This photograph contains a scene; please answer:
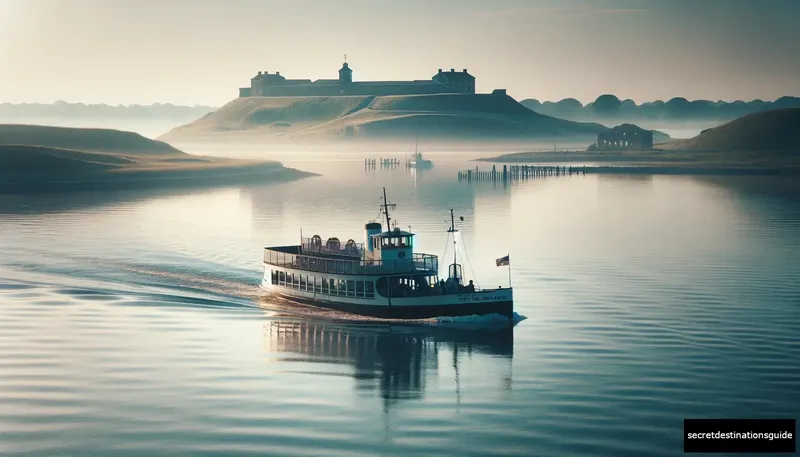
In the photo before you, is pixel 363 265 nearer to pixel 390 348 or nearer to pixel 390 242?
pixel 390 242

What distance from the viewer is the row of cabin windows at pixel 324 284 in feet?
179

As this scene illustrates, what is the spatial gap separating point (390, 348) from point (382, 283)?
6.85 m

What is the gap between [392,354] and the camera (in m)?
46.8

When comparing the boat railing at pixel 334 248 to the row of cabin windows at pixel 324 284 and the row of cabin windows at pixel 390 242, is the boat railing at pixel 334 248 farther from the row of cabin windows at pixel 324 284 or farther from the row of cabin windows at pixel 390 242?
the row of cabin windows at pixel 390 242

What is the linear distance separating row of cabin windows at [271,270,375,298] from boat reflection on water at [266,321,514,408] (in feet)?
8.77

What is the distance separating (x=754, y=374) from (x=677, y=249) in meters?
41.3

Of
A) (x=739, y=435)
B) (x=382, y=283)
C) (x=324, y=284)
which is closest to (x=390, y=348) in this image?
(x=382, y=283)

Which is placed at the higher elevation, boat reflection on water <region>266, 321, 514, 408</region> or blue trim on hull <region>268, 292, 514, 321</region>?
blue trim on hull <region>268, 292, 514, 321</region>

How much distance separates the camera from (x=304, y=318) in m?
54.6

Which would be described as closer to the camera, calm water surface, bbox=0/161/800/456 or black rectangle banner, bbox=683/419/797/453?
black rectangle banner, bbox=683/419/797/453

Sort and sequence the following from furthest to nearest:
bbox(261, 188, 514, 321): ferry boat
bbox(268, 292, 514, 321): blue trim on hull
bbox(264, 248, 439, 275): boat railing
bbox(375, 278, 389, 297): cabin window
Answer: bbox(264, 248, 439, 275): boat railing → bbox(375, 278, 389, 297): cabin window → bbox(261, 188, 514, 321): ferry boat → bbox(268, 292, 514, 321): blue trim on hull

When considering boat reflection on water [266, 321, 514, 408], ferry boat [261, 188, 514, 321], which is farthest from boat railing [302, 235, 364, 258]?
boat reflection on water [266, 321, 514, 408]

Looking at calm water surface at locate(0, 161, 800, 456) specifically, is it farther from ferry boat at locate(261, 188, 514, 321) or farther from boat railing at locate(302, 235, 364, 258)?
boat railing at locate(302, 235, 364, 258)

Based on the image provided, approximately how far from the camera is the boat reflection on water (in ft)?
139
